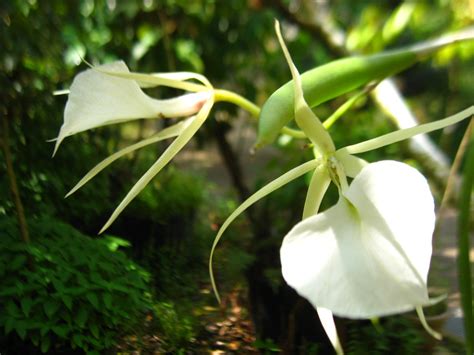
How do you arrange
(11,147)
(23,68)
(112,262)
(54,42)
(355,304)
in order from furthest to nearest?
(54,42), (23,68), (11,147), (112,262), (355,304)

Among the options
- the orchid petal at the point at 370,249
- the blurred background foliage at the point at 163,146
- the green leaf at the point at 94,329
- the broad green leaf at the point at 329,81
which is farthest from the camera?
the blurred background foliage at the point at 163,146

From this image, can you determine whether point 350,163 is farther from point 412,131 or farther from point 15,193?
point 15,193

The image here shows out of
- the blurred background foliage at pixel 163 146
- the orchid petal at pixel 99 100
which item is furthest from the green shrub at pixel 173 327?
the orchid petal at pixel 99 100

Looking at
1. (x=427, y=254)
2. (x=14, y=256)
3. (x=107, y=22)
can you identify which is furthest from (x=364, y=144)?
(x=107, y=22)

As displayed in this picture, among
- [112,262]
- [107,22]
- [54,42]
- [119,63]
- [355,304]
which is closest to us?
[355,304]

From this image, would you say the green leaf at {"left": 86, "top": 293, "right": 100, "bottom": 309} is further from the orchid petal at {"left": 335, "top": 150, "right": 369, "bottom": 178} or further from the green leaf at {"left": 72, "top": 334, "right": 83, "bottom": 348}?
the orchid petal at {"left": 335, "top": 150, "right": 369, "bottom": 178}

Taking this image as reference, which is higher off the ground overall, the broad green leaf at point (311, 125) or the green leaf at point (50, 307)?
the broad green leaf at point (311, 125)

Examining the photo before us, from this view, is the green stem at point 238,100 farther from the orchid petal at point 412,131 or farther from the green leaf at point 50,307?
the green leaf at point 50,307

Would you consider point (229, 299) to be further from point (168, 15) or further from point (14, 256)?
point (168, 15)

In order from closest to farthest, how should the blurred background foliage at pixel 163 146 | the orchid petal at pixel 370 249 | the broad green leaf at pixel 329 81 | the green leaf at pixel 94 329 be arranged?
the orchid petal at pixel 370 249 → the broad green leaf at pixel 329 81 → the green leaf at pixel 94 329 → the blurred background foliage at pixel 163 146
